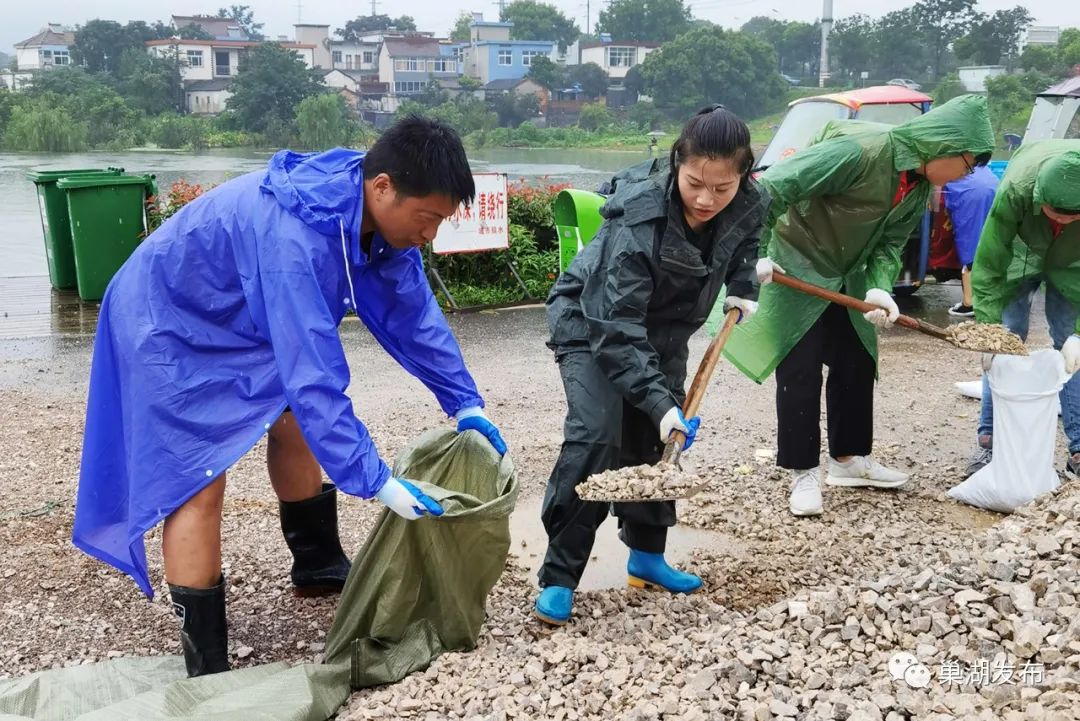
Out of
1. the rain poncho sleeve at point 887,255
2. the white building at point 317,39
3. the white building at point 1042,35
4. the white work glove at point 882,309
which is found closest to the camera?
the white work glove at point 882,309

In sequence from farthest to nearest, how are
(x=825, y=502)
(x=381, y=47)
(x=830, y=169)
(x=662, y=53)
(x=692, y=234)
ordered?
(x=381, y=47)
(x=662, y=53)
(x=825, y=502)
(x=830, y=169)
(x=692, y=234)

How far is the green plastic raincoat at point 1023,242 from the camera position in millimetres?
4363

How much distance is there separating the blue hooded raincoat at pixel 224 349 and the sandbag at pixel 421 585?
331mm

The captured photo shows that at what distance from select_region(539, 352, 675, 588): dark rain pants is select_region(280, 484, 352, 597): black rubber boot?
704mm

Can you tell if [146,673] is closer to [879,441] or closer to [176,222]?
[176,222]

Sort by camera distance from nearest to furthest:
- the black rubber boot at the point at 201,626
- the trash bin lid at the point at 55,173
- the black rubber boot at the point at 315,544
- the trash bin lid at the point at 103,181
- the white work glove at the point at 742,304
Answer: the black rubber boot at the point at 201,626, the black rubber boot at the point at 315,544, the white work glove at the point at 742,304, the trash bin lid at the point at 103,181, the trash bin lid at the point at 55,173

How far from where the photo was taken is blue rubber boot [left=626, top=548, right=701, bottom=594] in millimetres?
3576

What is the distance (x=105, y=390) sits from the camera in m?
2.85

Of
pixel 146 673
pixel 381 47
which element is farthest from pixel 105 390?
pixel 381 47

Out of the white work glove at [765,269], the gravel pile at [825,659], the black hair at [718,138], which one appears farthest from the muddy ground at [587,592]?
the black hair at [718,138]

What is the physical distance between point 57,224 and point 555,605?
24.2 feet

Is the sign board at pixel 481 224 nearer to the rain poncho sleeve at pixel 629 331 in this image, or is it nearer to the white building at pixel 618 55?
the rain poncho sleeve at pixel 629 331

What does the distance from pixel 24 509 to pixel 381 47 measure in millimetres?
53353

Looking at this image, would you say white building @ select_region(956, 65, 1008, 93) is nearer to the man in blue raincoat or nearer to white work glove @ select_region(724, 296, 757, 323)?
white work glove @ select_region(724, 296, 757, 323)
